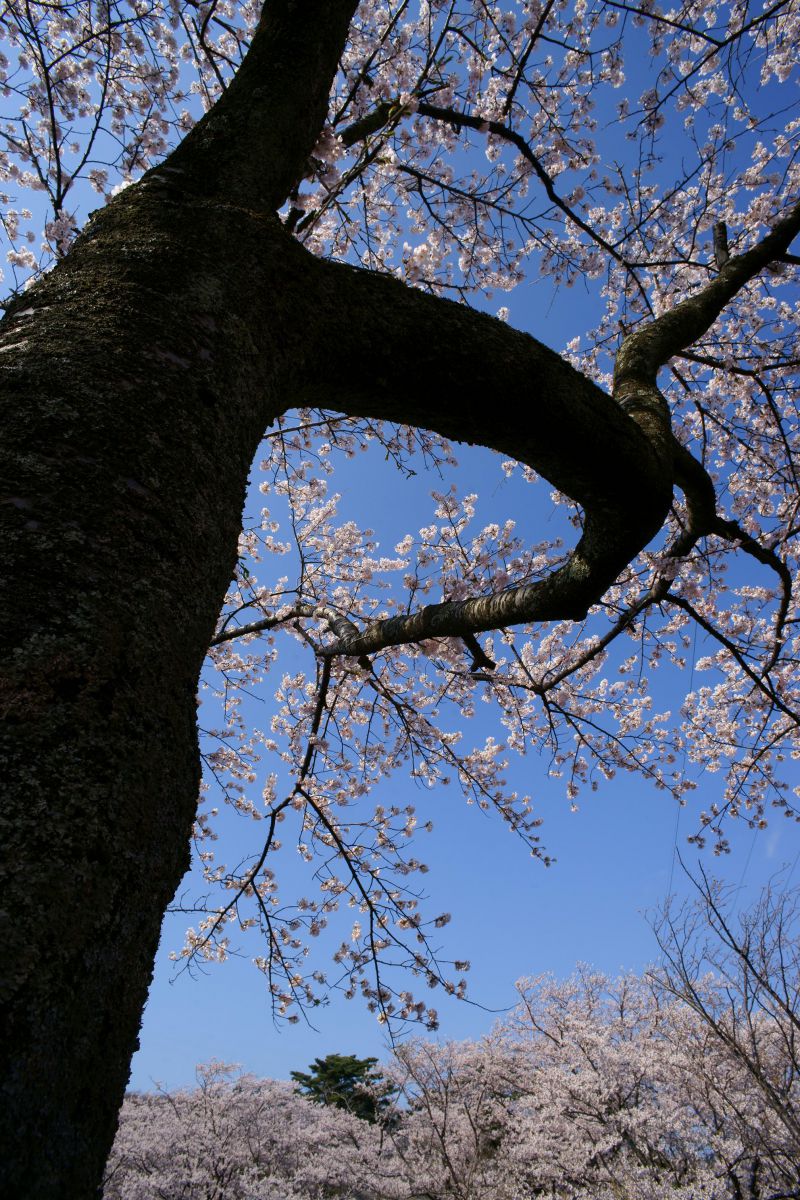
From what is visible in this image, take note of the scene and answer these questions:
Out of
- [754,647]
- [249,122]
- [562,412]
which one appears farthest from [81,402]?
[754,647]

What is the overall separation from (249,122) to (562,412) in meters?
1.25

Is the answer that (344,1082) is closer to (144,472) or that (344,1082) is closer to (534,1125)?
(534,1125)

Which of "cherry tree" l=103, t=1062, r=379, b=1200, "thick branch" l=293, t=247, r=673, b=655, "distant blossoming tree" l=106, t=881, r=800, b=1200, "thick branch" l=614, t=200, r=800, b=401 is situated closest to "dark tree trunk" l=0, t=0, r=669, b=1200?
"thick branch" l=293, t=247, r=673, b=655

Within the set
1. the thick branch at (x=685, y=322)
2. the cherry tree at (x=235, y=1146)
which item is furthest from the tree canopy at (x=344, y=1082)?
the thick branch at (x=685, y=322)

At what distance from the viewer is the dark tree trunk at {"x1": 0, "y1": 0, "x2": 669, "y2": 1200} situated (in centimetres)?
59

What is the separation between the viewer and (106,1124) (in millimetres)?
631

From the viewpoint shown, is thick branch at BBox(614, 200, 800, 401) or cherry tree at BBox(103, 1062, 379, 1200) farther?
cherry tree at BBox(103, 1062, 379, 1200)

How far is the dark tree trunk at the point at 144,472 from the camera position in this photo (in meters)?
0.59

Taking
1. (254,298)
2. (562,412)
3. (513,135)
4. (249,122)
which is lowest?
(254,298)

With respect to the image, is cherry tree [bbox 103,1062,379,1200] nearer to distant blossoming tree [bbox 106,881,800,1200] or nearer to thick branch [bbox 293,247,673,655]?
distant blossoming tree [bbox 106,881,800,1200]

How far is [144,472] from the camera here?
1.01m

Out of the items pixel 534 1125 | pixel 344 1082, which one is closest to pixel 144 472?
pixel 534 1125

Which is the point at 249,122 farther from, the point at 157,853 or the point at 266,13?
the point at 157,853

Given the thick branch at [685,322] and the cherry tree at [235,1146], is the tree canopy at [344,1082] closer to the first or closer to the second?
the cherry tree at [235,1146]
